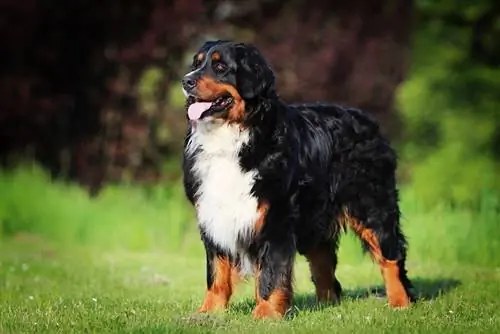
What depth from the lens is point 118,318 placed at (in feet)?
23.9

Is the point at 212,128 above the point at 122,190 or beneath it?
above

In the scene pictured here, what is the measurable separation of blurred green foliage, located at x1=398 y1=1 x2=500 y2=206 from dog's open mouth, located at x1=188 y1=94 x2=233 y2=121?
7110mm

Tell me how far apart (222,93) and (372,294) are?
265 centimetres

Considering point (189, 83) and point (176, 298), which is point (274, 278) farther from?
point (176, 298)

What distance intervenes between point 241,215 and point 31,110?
9926mm

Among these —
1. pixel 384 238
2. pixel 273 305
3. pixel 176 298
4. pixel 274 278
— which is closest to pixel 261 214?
pixel 274 278

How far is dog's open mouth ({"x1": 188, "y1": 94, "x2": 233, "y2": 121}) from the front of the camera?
23.2 ft

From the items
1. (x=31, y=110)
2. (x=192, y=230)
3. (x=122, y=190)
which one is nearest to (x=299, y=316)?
(x=192, y=230)

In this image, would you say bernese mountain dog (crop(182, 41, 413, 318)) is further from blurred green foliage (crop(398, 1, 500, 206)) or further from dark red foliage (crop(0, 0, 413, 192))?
dark red foliage (crop(0, 0, 413, 192))

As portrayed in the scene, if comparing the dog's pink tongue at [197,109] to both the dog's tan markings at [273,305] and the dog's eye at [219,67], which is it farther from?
the dog's tan markings at [273,305]

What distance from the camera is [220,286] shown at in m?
7.62

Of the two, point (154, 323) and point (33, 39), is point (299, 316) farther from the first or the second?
point (33, 39)

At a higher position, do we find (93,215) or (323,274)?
(323,274)

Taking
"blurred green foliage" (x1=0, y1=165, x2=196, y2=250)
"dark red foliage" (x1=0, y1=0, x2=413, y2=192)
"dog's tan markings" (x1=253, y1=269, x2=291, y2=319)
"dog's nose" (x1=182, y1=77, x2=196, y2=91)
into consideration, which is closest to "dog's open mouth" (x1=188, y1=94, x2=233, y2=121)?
"dog's nose" (x1=182, y1=77, x2=196, y2=91)
